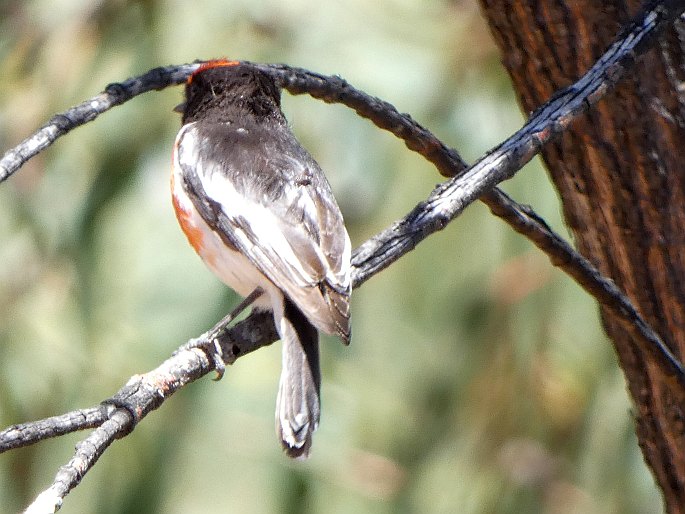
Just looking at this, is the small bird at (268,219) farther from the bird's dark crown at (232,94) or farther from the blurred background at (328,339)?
the blurred background at (328,339)

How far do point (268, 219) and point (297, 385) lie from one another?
466 millimetres

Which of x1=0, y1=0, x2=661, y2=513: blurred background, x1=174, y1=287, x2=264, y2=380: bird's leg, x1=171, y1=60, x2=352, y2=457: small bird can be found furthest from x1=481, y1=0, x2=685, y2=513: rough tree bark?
x1=0, y1=0, x2=661, y2=513: blurred background

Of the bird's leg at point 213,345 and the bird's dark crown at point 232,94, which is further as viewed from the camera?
the bird's dark crown at point 232,94

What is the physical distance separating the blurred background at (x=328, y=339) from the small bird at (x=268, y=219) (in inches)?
42.1

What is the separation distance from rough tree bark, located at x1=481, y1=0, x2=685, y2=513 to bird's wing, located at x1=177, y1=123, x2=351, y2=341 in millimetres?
635

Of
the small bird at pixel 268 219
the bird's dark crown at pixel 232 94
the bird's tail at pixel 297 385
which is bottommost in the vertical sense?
the bird's tail at pixel 297 385

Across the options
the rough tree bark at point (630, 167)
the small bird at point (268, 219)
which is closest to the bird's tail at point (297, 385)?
the small bird at point (268, 219)

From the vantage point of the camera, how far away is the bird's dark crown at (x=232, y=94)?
3.20 meters

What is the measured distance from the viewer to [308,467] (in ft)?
14.2

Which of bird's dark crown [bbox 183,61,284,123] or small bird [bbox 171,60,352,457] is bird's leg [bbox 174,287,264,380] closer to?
small bird [bbox 171,60,352,457]

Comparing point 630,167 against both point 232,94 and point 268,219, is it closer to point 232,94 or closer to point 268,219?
point 268,219

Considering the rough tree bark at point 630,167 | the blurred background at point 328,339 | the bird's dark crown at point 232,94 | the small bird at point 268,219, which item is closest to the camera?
the small bird at point 268,219

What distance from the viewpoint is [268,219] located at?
105 inches

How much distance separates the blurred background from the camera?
4.22 meters
